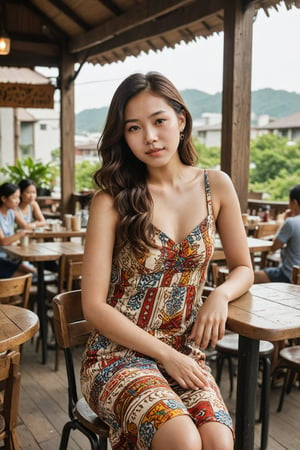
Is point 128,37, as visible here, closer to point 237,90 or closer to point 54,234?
point 237,90

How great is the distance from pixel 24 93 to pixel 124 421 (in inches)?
266

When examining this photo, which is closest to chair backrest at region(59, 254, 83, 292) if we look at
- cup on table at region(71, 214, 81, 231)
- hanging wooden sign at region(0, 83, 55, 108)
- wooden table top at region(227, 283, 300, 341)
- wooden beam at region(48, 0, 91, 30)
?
cup on table at region(71, 214, 81, 231)

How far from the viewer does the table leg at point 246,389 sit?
1.67 m

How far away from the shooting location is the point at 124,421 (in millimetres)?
1361

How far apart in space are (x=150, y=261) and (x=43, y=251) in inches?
100

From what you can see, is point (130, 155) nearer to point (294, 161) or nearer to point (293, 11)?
point (293, 11)

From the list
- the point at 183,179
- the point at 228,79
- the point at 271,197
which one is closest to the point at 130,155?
the point at 183,179

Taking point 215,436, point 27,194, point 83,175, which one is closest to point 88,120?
point 83,175

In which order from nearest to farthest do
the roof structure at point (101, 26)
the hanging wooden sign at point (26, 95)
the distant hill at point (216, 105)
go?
the roof structure at point (101, 26)
the hanging wooden sign at point (26, 95)
the distant hill at point (216, 105)

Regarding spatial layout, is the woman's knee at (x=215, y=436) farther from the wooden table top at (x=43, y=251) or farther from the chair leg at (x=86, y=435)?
the wooden table top at (x=43, y=251)

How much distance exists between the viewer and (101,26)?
6.47 m

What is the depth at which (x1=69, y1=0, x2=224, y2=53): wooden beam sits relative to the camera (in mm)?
4820

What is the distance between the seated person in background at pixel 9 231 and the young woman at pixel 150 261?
277 centimetres

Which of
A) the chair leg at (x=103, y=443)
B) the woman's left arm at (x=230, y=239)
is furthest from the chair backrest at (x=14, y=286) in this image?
the woman's left arm at (x=230, y=239)
